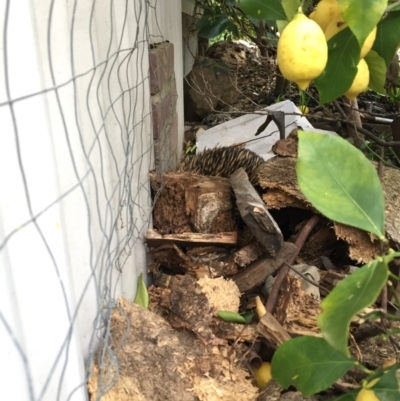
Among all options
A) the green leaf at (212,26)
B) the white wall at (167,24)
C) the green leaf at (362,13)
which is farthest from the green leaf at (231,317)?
the green leaf at (212,26)

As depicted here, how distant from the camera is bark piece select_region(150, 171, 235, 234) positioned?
1633 millimetres

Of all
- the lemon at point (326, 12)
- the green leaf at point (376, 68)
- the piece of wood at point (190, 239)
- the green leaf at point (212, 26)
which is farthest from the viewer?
the green leaf at point (212, 26)

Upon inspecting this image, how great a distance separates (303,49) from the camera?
608mm

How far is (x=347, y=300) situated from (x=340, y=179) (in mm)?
137

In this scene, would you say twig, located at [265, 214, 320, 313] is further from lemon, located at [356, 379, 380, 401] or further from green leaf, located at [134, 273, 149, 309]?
lemon, located at [356, 379, 380, 401]

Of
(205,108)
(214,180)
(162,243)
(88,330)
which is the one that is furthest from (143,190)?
(205,108)

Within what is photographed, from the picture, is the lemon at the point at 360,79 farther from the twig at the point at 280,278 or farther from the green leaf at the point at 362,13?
the twig at the point at 280,278

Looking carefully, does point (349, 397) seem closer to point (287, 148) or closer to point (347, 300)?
point (347, 300)

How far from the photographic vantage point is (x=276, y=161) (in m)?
1.74

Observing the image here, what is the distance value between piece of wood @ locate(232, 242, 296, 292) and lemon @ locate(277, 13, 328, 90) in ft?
2.84

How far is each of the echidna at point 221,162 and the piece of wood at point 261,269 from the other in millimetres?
689

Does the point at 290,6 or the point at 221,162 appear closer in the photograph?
the point at 290,6

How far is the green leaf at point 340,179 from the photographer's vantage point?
0.53 metres

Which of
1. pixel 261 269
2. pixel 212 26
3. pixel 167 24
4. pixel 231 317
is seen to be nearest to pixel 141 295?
pixel 231 317
